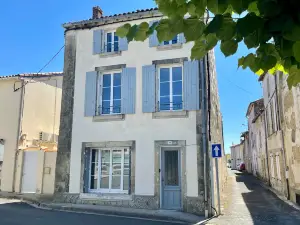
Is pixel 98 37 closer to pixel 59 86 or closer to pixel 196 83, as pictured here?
pixel 196 83

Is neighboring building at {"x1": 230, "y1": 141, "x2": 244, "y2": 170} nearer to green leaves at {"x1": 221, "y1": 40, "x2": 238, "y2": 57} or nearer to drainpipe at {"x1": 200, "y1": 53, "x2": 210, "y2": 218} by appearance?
drainpipe at {"x1": 200, "y1": 53, "x2": 210, "y2": 218}

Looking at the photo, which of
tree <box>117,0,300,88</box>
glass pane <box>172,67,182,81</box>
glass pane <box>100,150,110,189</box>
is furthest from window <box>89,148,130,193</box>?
tree <box>117,0,300,88</box>

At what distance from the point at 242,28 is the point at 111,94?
37.1 feet

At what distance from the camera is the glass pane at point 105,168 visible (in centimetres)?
1262

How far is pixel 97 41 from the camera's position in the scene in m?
13.5

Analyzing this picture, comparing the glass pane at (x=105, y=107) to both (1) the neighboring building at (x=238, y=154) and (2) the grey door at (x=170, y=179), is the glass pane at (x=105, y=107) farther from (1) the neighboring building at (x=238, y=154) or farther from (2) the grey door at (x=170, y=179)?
(1) the neighboring building at (x=238, y=154)

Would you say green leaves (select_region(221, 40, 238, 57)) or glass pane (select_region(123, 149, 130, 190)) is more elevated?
green leaves (select_region(221, 40, 238, 57))

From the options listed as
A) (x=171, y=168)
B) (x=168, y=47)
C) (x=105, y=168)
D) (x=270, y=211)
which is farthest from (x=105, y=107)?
(x=270, y=211)

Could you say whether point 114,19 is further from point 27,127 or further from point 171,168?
point 27,127

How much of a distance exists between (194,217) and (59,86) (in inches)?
510

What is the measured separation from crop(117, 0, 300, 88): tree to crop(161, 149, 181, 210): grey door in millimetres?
9544

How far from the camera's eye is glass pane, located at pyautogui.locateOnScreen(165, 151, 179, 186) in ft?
38.1

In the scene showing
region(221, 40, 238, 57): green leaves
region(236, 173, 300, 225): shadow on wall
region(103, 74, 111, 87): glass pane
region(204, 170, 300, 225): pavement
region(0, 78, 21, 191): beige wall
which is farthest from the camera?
region(0, 78, 21, 191): beige wall

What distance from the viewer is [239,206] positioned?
41.3 ft
